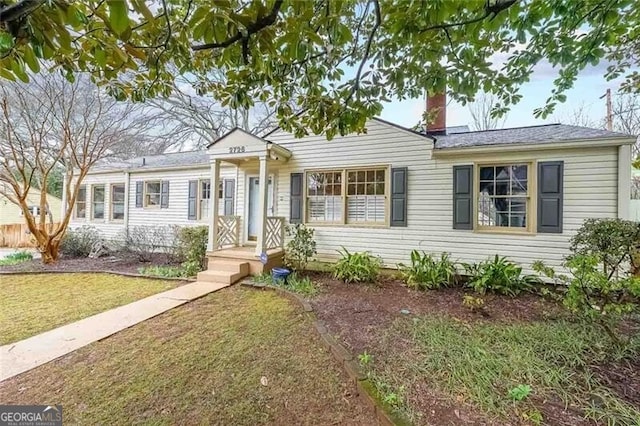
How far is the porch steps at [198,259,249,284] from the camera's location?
6278 mm

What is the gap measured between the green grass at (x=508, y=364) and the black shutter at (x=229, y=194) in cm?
647

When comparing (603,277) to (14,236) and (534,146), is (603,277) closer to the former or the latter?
(534,146)

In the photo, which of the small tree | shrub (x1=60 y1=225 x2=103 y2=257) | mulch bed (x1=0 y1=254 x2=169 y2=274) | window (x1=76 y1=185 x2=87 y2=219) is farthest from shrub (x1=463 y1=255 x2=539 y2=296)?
window (x1=76 y1=185 x2=87 y2=219)

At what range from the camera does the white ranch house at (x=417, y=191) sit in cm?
568

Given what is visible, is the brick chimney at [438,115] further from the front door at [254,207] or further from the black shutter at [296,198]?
the front door at [254,207]

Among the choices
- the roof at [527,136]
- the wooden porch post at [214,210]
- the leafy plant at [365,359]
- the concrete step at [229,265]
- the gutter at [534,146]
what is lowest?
the leafy plant at [365,359]

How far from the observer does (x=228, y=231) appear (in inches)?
314

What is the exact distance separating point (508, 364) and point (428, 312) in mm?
1690

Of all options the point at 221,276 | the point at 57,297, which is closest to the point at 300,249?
the point at 221,276

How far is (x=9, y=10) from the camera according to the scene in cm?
118

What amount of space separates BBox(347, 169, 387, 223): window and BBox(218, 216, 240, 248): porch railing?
3223 millimetres

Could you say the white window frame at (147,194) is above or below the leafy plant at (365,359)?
above

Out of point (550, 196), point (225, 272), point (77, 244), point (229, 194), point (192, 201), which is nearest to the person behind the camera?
point (550, 196)

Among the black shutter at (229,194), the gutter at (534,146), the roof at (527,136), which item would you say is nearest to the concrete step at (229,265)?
the black shutter at (229,194)
